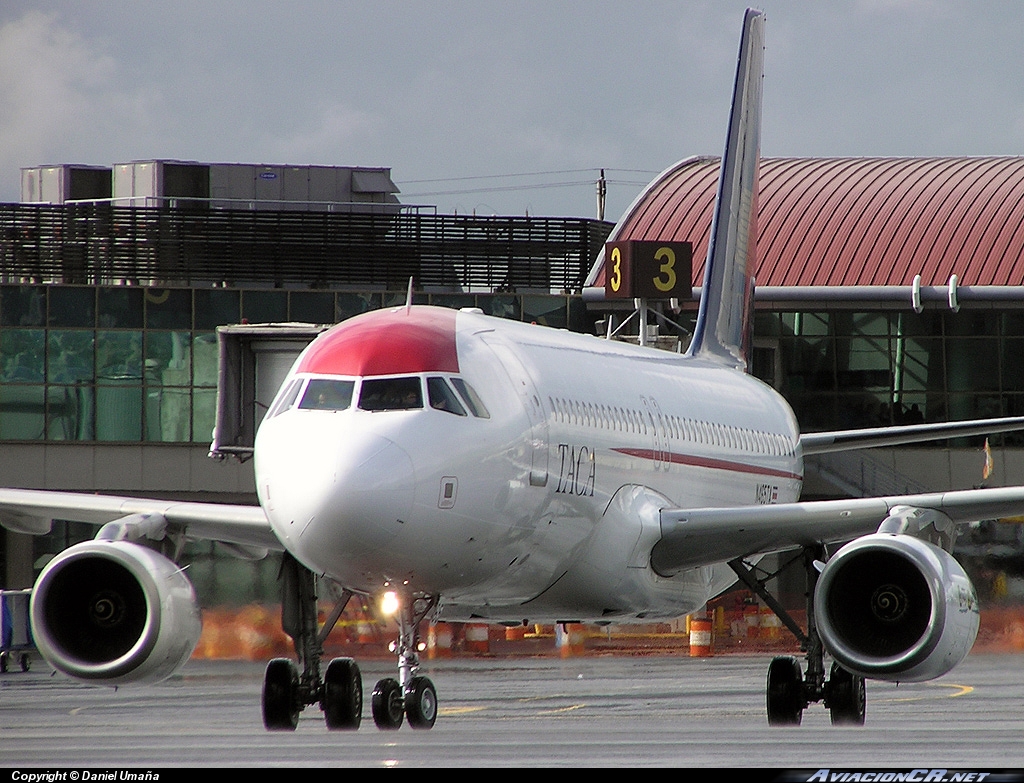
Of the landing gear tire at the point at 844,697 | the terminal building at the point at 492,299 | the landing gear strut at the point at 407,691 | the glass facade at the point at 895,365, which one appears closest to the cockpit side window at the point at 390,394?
the landing gear strut at the point at 407,691

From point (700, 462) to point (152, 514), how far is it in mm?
6996

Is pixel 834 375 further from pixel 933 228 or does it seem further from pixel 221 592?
pixel 221 592

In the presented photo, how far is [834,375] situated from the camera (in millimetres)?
51031

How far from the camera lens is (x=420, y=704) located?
52.8 ft

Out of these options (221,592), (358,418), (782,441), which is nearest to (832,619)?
(358,418)

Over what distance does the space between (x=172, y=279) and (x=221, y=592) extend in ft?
45.3

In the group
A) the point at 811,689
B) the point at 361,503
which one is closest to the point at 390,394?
the point at 361,503

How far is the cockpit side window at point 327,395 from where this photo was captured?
14.9 meters

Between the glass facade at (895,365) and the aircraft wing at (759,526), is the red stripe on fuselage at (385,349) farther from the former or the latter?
the glass facade at (895,365)

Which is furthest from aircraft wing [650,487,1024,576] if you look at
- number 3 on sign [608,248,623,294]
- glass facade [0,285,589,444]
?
glass facade [0,285,589,444]

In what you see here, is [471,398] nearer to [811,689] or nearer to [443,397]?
[443,397]

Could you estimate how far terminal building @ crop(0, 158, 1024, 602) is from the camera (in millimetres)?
47656

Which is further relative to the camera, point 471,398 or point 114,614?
point 114,614

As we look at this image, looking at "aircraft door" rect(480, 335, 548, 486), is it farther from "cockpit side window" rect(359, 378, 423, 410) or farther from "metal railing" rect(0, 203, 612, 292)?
"metal railing" rect(0, 203, 612, 292)
